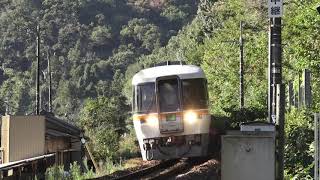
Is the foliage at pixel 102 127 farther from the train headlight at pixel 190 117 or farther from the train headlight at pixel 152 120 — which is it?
the train headlight at pixel 190 117

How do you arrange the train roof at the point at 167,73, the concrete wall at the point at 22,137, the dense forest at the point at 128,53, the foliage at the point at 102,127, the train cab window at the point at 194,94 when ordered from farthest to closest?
the foliage at the point at 102,127 → the concrete wall at the point at 22,137 → the dense forest at the point at 128,53 → the train roof at the point at 167,73 → the train cab window at the point at 194,94

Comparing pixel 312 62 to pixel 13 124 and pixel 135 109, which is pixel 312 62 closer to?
pixel 135 109

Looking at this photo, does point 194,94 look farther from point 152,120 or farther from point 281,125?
point 281,125

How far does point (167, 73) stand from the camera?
1686cm

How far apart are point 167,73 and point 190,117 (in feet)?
4.71

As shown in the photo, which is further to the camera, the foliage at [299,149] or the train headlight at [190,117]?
the train headlight at [190,117]

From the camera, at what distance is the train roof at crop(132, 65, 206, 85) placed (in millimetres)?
16781

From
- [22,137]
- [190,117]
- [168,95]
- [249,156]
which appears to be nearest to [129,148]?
[22,137]

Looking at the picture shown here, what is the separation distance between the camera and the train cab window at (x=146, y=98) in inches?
652

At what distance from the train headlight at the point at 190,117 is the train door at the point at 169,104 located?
149mm

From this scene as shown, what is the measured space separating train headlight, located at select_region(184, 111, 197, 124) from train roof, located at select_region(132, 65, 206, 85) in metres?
1.04

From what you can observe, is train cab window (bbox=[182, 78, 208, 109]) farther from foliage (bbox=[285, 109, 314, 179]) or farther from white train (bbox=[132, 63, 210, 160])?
foliage (bbox=[285, 109, 314, 179])

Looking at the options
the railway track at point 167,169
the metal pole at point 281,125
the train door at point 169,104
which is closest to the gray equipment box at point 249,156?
the metal pole at point 281,125

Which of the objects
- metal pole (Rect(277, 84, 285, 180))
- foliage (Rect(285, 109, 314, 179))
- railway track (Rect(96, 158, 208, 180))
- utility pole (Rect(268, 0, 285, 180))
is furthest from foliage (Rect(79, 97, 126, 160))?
metal pole (Rect(277, 84, 285, 180))
